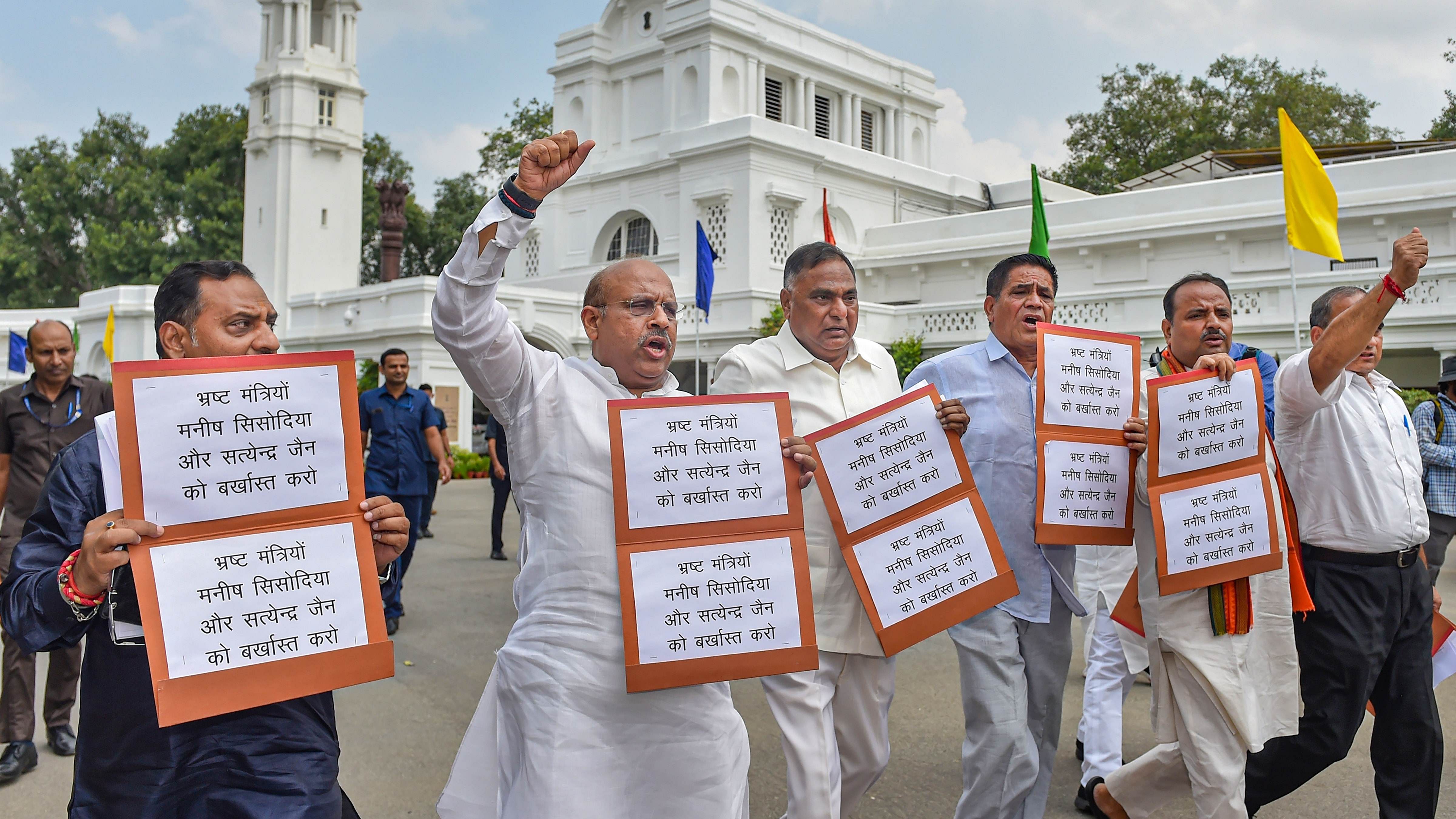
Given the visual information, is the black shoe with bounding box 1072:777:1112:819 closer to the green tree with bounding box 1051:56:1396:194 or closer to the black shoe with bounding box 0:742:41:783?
the black shoe with bounding box 0:742:41:783

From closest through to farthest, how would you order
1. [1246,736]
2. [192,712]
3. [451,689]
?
[192,712], [1246,736], [451,689]

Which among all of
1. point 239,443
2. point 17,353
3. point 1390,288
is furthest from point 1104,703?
point 17,353

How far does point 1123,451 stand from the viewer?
12.6 feet

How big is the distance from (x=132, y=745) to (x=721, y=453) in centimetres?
156

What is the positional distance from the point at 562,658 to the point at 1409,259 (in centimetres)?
290

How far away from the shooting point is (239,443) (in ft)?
7.82

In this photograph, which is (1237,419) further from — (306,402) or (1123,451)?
(306,402)

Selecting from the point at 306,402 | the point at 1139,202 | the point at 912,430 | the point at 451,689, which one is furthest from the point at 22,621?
the point at 1139,202

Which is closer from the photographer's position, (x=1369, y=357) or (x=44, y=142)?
(x=1369, y=357)

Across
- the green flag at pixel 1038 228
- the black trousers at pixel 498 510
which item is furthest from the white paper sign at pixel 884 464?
the black trousers at pixel 498 510

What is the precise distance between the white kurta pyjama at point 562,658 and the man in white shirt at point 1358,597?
7.25 ft

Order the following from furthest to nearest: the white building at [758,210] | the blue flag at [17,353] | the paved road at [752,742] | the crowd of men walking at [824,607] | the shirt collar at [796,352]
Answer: the blue flag at [17,353] → the white building at [758,210] → the paved road at [752,742] → the shirt collar at [796,352] → the crowd of men walking at [824,607]

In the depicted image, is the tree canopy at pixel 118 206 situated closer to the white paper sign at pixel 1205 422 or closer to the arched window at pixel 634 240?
the arched window at pixel 634 240

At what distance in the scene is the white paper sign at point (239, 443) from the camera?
90.2 inches
